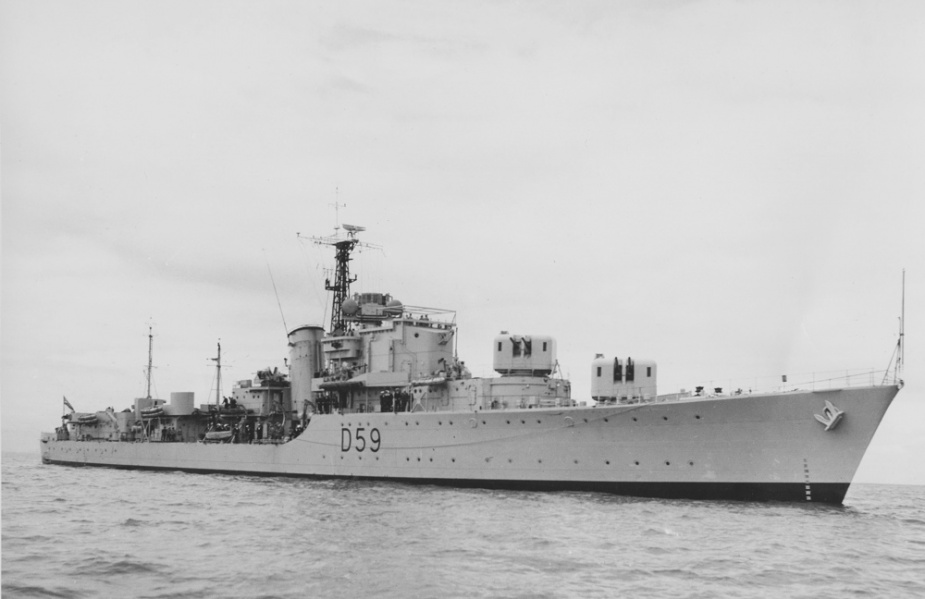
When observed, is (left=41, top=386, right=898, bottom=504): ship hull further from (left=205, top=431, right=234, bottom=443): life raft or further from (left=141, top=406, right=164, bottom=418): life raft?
(left=141, top=406, right=164, bottom=418): life raft

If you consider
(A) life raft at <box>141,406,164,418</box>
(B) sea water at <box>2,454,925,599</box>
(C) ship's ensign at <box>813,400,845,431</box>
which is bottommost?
(B) sea water at <box>2,454,925,599</box>

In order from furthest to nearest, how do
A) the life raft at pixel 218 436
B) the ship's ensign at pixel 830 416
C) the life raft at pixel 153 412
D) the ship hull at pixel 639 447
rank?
1. the life raft at pixel 153 412
2. the life raft at pixel 218 436
3. the ship hull at pixel 639 447
4. the ship's ensign at pixel 830 416

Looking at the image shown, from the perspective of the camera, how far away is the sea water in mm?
13438

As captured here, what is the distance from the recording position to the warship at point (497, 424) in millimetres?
23859

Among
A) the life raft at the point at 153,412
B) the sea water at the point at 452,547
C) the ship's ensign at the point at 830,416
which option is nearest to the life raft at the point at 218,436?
the life raft at the point at 153,412

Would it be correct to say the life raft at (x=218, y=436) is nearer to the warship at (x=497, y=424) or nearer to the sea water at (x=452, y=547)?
the warship at (x=497, y=424)

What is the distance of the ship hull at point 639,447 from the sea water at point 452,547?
0.94 metres

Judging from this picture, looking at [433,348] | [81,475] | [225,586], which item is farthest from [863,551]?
[81,475]

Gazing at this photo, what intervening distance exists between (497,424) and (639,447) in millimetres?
4903

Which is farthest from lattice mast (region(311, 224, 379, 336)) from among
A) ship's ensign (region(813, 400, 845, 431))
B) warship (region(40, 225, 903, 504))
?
ship's ensign (region(813, 400, 845, 431))

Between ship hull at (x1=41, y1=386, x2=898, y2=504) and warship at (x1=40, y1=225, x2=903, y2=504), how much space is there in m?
0.04

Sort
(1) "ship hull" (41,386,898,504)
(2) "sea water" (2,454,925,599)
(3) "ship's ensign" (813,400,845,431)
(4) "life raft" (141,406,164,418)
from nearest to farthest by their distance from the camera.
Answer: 1. (2) "sea water" (2,454,925,599)
2. (3) "ship's ensign" (813,400,845,431)
3. (1) "ship hull" (41,386,898,504)
4. (4) "life raft" (141,406,164,418)

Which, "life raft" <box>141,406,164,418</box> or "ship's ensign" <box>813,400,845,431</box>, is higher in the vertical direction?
"ship's ensign" <box>813,400,845,431</box>

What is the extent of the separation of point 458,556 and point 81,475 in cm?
2981
